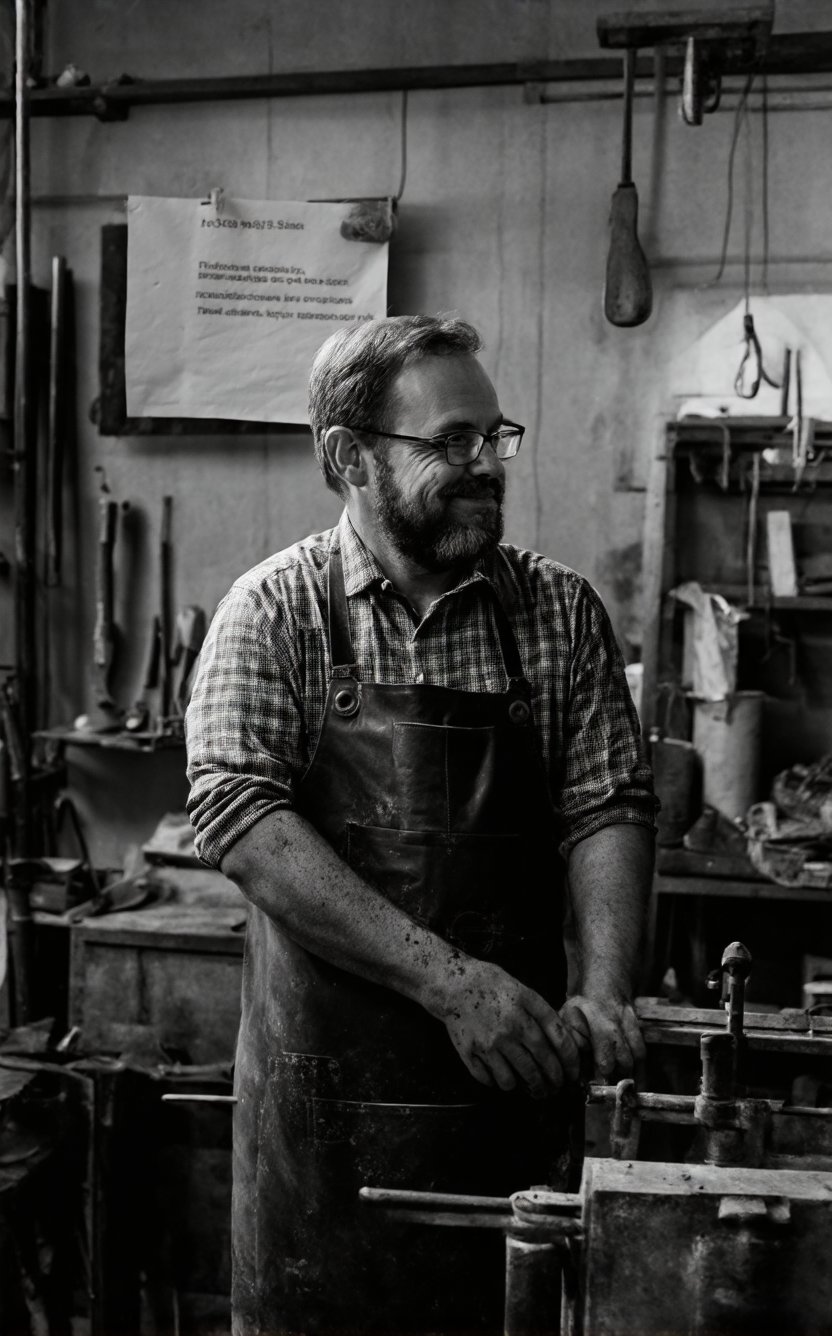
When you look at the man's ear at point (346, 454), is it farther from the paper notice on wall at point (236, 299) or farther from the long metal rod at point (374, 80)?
the long metal rod at point (374, 80)

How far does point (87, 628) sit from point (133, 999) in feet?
3.90

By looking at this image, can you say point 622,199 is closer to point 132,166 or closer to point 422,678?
point 132,166

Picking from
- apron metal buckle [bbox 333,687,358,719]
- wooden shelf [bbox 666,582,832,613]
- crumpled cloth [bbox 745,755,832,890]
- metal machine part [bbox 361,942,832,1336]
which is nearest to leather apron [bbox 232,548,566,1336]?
apron metal buckle [bbox 333,687,358,719]

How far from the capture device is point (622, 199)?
3256mm

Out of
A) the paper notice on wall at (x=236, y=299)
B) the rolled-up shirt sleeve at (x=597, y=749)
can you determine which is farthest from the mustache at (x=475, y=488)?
the paper notice on wall at (x=236, y=299)

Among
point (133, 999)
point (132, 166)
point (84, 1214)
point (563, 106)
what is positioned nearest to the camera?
point (84, 1214)

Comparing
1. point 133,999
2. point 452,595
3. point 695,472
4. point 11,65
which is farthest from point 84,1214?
point 11,65

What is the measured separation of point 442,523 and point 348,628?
205 mm

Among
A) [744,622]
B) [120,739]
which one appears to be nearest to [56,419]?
[120,739]

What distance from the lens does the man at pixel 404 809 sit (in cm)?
183

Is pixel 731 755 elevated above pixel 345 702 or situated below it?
below

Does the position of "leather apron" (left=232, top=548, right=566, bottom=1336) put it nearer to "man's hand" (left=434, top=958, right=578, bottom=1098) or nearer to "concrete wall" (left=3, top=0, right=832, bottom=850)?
"man's hand" (left=434, top=958, right=578, bottom=1098)

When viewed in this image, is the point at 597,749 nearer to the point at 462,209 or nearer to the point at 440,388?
the point at 440,388

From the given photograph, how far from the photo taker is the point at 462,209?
3.55 m
